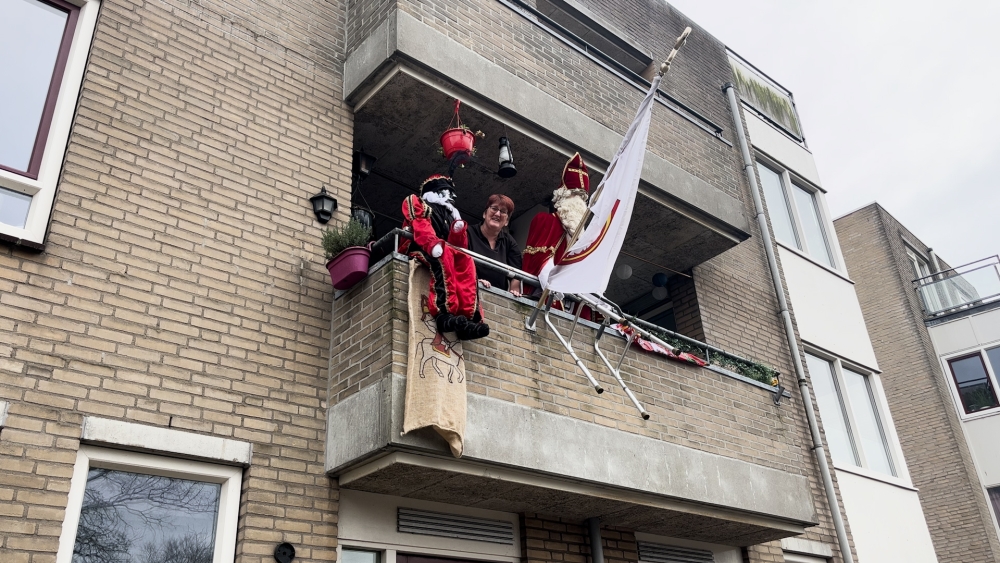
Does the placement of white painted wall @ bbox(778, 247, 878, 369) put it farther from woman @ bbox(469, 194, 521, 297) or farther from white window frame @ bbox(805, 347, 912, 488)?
woman @ bbox(469, 194, 521, 297)

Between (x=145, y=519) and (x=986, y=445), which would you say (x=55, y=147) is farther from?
(x=986, y=445)

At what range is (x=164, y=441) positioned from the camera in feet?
18.7

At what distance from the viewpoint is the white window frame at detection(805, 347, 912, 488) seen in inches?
492

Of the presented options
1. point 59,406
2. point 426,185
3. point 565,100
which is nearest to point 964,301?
point 565,100

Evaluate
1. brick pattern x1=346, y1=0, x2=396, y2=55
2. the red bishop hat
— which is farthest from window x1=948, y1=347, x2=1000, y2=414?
brick pattern x1=346, y1=0, x2=396, y2=55

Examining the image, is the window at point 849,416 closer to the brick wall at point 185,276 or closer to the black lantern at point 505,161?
the black lantern at point 505,161

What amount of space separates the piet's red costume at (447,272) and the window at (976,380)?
18.1 m

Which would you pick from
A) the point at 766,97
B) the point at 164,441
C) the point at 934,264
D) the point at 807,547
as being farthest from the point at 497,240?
the point at 934,264

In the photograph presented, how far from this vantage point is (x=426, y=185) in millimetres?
7336

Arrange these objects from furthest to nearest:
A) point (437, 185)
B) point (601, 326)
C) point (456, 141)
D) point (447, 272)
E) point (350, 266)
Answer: point (456, 141) < point (601, 326) < point (437, 185) < point (350, 266) < point (447, 272)

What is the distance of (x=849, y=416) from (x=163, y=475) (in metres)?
10.3

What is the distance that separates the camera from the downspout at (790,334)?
10945mm

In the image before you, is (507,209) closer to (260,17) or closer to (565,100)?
(565,100)

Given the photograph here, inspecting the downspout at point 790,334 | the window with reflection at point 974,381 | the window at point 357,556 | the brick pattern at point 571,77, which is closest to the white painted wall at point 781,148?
the downspout at point 790,334
